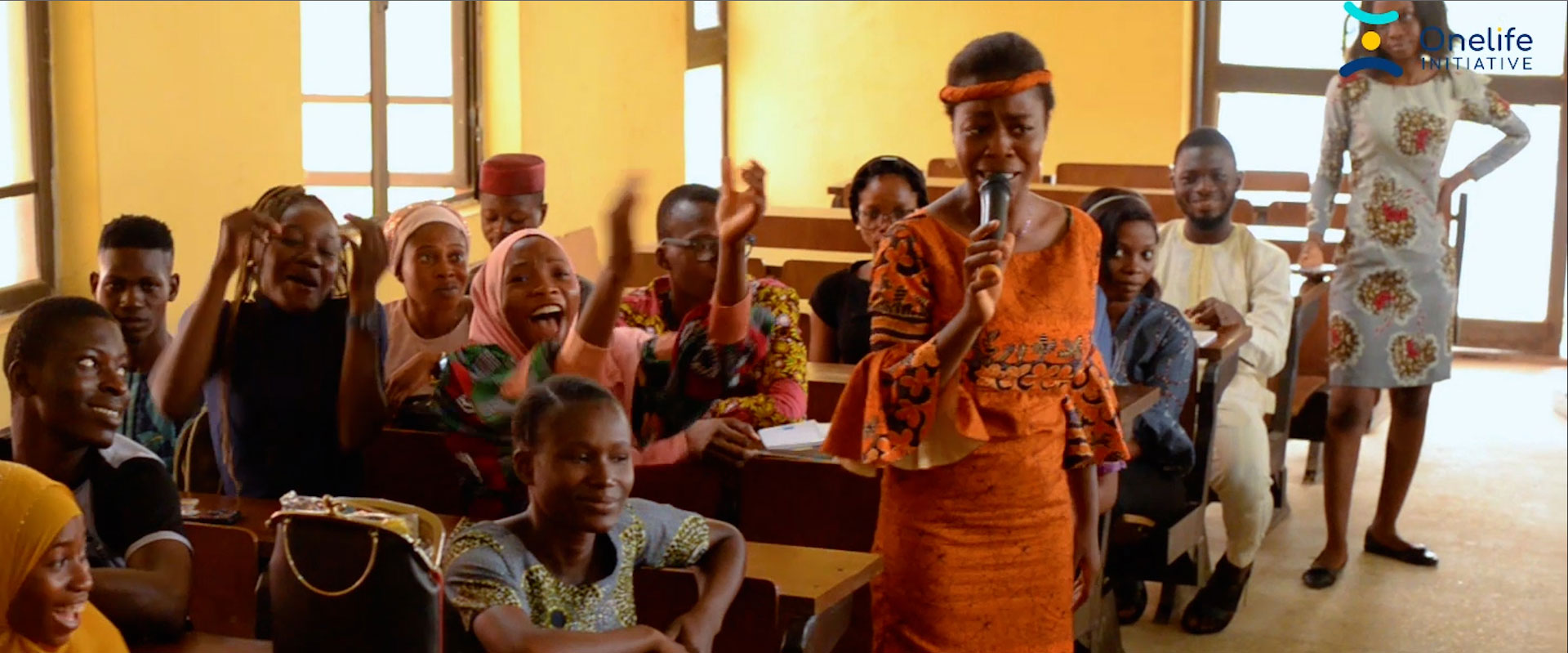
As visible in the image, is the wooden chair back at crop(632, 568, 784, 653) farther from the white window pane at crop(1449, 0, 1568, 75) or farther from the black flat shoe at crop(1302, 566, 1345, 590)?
the white window pane at crop(1449, 0, 1568, 75)

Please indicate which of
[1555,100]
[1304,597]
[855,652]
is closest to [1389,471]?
[1304,597]

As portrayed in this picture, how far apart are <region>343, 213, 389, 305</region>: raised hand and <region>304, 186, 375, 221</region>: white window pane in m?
3.25

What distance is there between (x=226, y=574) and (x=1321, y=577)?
3.19 meters

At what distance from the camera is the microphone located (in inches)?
93.1

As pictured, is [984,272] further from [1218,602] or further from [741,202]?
[1218,602]

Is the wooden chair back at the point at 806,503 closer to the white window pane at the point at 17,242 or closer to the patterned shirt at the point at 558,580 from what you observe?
the patterned shirt at the point at 558,580

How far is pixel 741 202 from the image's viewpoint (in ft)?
9.98

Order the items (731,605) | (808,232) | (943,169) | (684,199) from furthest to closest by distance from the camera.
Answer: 1. (943,169)
2. (808,232)
3. (684,199)
4. (731,605)

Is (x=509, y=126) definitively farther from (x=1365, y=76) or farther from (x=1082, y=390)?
(x=1082, y=390)

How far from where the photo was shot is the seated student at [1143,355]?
4.05 metres

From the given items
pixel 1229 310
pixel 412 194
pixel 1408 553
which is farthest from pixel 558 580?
pixel 412 194

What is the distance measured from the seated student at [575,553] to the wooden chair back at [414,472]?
859mm

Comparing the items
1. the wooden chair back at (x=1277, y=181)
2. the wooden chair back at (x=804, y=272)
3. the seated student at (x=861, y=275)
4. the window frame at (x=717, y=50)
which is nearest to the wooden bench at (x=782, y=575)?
the seated student at (x=861, y=275)

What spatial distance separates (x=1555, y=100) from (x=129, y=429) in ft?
24.1
